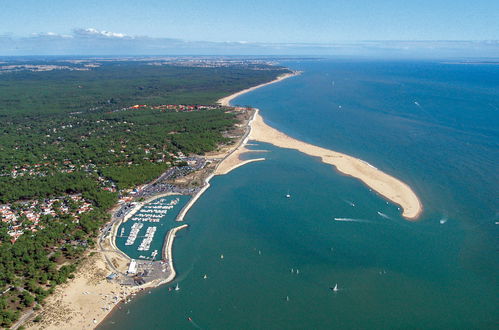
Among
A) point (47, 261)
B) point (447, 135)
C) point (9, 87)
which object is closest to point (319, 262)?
point (47, 261)

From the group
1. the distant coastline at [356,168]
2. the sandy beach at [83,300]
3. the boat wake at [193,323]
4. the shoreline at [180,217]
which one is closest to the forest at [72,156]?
the sandy beach at [83,300]

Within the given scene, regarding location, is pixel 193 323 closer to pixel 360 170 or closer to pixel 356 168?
pixel 360 170

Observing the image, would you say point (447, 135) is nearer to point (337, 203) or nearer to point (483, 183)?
point (483, 183)

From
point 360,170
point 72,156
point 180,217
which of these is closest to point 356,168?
point 360,170

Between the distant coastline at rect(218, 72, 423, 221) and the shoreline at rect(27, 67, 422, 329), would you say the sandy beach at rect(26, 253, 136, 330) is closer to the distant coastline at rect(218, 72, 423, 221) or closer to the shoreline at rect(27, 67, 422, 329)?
the shoreline at rect(27, 67, 422, 329)

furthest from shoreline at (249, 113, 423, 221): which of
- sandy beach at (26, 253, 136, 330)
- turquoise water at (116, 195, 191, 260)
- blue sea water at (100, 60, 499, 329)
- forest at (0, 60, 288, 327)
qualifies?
sandy beach at (26, 253, 136, 330)

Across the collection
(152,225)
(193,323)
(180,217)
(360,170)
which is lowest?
(193,323)

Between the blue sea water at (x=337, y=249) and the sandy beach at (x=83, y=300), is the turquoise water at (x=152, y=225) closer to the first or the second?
the blue sea water at (x=337, y=249)
